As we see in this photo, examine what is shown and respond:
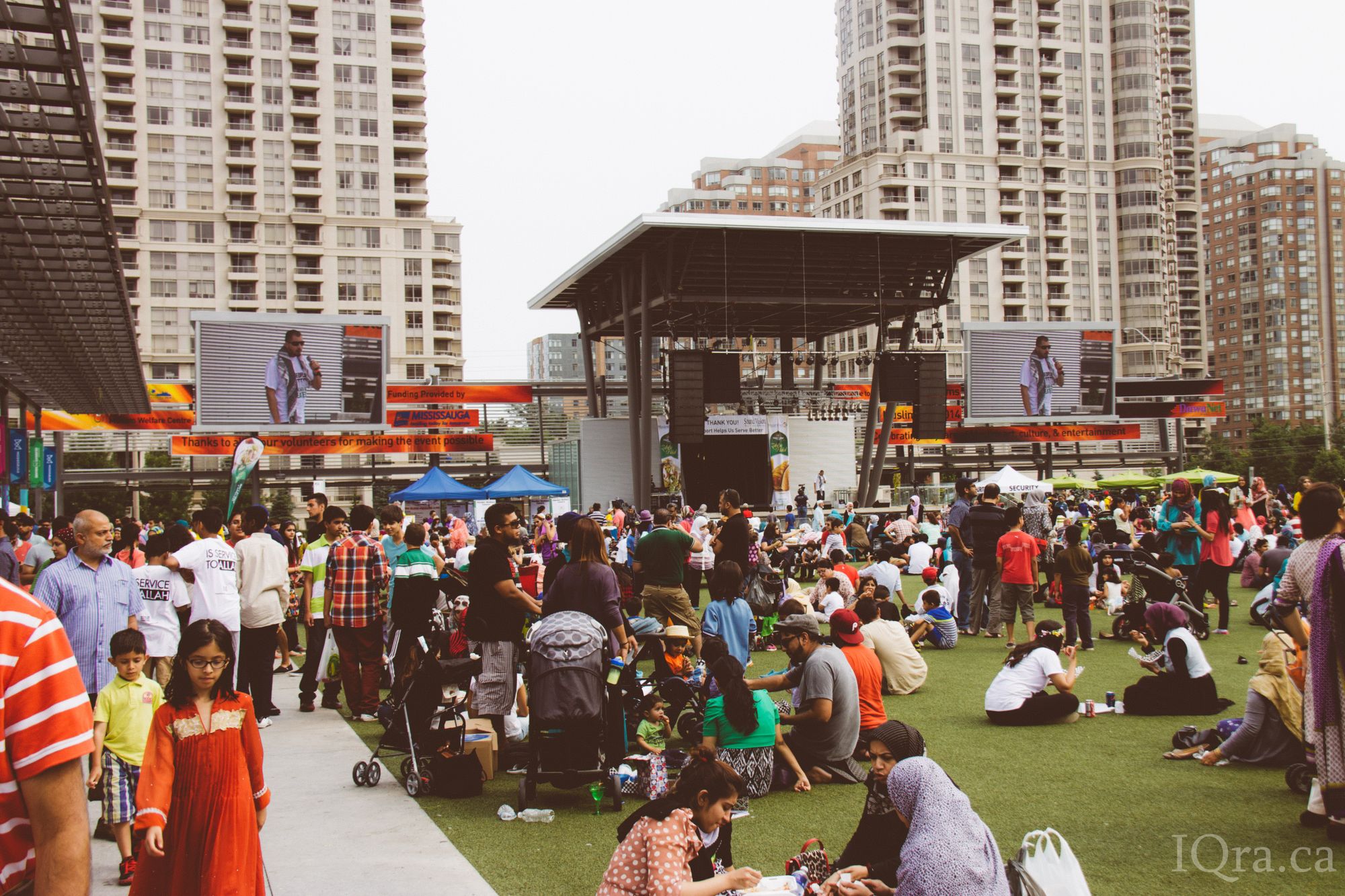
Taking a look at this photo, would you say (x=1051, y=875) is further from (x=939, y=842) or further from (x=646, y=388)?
(x=646, y=388)

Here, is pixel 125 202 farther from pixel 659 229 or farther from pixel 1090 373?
pixel 1090 373

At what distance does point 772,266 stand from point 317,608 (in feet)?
88.9

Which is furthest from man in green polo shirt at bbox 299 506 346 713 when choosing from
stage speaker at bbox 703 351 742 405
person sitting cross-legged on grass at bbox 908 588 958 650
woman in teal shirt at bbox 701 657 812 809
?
stage speaker at bbox 703 351 742 405

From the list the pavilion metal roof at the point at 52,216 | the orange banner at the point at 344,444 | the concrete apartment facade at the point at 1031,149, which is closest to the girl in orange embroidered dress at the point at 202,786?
the pavilion metal roof at the point at 52,216

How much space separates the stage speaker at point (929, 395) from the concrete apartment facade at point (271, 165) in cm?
4426

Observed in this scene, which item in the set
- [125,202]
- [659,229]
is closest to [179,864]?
[659,229]

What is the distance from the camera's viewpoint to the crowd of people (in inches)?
138

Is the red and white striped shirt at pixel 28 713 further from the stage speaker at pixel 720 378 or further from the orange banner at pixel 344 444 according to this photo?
the orange banner at pixel 344 444

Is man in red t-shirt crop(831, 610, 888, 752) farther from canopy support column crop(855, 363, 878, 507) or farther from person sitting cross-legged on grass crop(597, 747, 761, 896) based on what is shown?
canopy support column crop(855, 363, 878, 507)

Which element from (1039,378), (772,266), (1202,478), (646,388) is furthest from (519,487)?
(1039,378)

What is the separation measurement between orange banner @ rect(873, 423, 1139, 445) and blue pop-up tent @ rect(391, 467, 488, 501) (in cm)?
2517

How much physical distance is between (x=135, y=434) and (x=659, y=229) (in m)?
43.1

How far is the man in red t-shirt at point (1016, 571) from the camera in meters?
11.5

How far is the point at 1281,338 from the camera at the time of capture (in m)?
111
